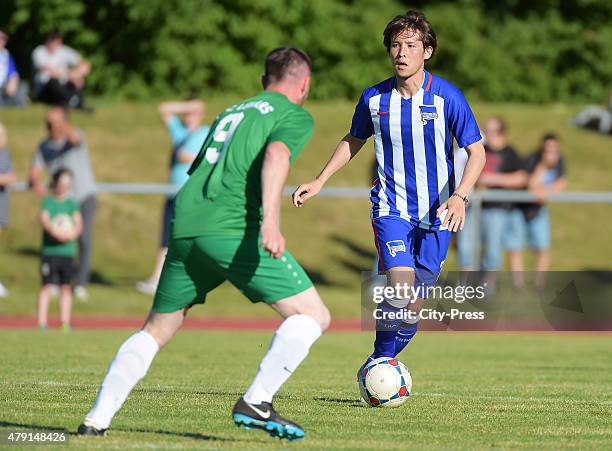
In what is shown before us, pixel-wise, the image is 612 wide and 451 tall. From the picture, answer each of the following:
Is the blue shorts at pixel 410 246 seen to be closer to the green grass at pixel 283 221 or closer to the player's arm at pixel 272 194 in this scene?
the player's arm at pixel 272 194

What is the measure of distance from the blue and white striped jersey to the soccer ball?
3.32 feet

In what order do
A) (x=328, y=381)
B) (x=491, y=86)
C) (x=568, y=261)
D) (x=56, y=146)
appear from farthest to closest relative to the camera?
(x=491, y=86) → (x=568, y=261) → (x=56, y=146) → (x=328, y=381)

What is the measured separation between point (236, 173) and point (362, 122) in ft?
8.13

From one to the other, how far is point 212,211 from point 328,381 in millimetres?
3938

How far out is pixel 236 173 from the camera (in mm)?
6379

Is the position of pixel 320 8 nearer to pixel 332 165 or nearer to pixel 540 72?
pixel 540 72

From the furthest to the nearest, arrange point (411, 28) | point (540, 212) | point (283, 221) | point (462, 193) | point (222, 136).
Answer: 1. point (283, 221)
2. point (540, 212)
3. point (411, 28)
4. point (462, 193)
5. point (222, 136)

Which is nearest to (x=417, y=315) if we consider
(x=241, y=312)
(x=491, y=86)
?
(x=241, y=312)

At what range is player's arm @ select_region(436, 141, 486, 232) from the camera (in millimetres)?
7816

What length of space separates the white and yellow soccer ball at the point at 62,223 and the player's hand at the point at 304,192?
27.0ft

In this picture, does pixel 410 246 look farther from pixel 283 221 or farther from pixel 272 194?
pixel 283 221

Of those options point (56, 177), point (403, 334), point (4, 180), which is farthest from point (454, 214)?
point (4, 180)

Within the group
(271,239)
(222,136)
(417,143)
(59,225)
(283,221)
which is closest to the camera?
(271,239)

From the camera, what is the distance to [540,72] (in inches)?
1663
